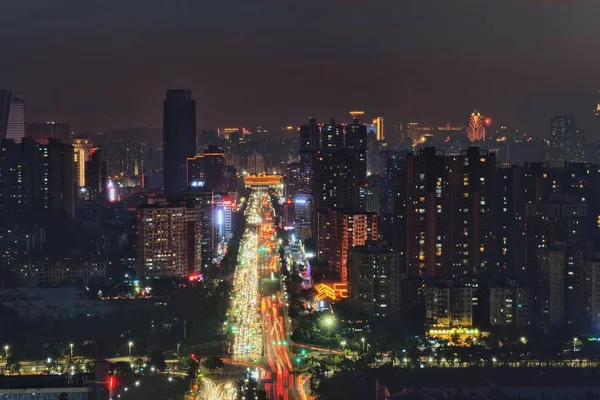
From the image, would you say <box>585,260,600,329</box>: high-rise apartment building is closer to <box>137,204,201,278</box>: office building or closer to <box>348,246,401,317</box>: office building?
<box>348,246,401,317</box>: office building

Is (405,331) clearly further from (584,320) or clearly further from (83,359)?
(83,359)

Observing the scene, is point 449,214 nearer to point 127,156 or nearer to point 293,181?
point 293,181

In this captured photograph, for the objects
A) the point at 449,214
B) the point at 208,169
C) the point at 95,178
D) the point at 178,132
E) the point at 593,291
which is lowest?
the point at 593,291

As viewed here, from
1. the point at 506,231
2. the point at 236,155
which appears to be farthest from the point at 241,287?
the point at 236,155

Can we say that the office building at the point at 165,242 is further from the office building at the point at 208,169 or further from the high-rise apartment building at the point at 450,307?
the office building at the point at 208,169

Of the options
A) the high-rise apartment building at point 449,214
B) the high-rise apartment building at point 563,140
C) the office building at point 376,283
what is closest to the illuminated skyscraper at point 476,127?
the high-rise apartment building at point 563,140

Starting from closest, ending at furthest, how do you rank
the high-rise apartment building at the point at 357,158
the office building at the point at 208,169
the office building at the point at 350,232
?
the office building at the point at 350,232
the high-rise apartment building at the point at 357,158
the office building at the point at 208,169

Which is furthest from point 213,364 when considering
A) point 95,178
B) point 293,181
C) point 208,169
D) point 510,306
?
point 293,181
